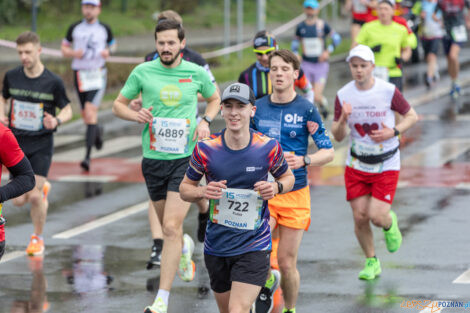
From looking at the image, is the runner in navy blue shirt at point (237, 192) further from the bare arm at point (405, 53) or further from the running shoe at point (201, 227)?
the bare arm at point (405, 53)

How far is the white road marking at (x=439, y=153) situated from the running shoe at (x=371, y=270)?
5.81 metres

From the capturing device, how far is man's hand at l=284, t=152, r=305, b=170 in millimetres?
7977

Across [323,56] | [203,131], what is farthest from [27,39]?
[323,56]

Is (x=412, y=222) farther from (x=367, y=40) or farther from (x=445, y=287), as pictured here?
(x=367, y=40)

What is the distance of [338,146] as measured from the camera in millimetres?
16688

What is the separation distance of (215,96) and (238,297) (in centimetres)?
293

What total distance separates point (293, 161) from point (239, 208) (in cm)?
113

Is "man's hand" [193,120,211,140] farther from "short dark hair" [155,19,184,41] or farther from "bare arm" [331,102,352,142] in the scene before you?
"bare arm" [331,102,352,142]

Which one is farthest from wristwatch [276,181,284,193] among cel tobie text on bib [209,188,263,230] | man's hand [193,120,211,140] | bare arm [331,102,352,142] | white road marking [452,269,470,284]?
white road marking [452,269,470,284]

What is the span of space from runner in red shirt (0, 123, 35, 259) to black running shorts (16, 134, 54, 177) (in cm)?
376

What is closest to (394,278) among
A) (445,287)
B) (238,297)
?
(445,287)

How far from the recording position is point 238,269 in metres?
7.00

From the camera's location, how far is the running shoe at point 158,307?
26.8 ft

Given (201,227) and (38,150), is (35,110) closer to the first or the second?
(38,150)
